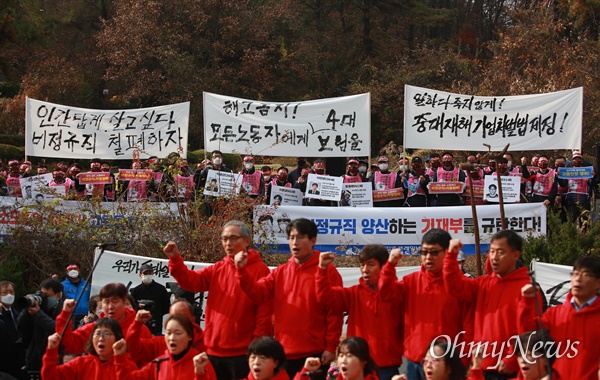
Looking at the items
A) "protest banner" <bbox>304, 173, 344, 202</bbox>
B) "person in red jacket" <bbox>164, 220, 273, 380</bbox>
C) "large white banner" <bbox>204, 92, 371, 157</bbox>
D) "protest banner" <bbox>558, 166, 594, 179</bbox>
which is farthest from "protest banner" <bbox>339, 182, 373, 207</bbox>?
"person in red jacket" <bbox>164, 220, 273, 380</bbox>

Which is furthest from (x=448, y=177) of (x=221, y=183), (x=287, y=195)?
(x=221, y=183)

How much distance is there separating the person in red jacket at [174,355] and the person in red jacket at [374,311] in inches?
40.3

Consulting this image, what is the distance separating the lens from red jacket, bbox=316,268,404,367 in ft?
21.6

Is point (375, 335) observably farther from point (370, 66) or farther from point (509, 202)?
point (370, 66)

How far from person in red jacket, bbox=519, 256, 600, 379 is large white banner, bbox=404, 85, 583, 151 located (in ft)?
24.8

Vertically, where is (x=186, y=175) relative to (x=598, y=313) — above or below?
above

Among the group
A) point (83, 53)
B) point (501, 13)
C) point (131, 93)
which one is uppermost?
point (501, 13)

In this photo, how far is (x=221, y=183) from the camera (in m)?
12.7

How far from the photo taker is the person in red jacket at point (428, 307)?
20.9 ft

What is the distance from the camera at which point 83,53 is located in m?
33.2

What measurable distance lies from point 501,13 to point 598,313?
36.0 metres

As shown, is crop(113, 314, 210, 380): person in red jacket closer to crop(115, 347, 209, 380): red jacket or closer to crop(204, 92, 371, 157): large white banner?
crop(115, 347, 209, 380): red jacket

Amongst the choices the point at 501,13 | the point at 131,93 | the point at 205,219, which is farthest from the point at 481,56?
the point at 205,219

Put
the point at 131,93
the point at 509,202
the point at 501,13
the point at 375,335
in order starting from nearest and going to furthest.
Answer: the point at 375,335 < the point at 509,202 < the point at 131,93 < the point at 501,13
